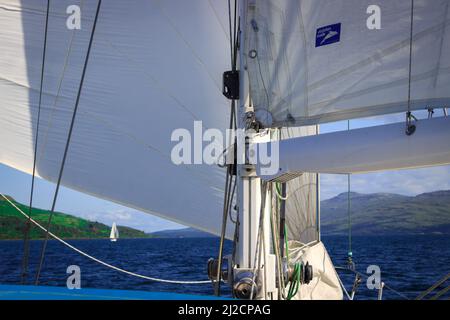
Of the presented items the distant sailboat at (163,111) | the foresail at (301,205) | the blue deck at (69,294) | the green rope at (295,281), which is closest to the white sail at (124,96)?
the distant sailboat at (163,111)

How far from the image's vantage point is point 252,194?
125 inches

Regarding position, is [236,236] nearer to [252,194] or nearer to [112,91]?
[252,194]

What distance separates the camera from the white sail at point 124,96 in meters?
4.06

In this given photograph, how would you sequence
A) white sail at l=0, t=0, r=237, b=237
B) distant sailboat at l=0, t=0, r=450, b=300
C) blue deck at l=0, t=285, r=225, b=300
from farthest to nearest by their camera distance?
1. white sail at l=0, t=0, r=237, b=237
2. distant sailboat at l=0, t=0, r=450, b=300
3. blue deck at l=0, t=285, r=225, b=300

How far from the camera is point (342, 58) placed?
9.61ft

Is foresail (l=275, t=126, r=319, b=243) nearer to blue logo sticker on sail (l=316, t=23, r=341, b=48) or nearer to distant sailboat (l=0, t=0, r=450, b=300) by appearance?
distant sailboat (l=0, t=0, r=450, b=300)

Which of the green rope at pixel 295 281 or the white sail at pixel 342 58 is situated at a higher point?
the white sail at pixel 342 58

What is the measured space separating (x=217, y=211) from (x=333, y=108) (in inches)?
58.2

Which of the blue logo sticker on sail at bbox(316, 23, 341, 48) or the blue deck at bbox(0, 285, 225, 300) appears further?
the blue logo sticker on sail at bbox(316, 23, 341, 48)

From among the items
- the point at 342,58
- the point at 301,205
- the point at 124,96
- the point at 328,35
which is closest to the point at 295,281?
the point at 301,205

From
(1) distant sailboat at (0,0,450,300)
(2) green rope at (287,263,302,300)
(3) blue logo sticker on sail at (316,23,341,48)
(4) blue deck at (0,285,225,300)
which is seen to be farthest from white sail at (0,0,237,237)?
(4) blue deck at (0,285,225,300)

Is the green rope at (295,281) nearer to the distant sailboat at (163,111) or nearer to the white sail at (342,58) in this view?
the distant sailboat at (163,111)

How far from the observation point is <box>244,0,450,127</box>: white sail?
8.84 ft

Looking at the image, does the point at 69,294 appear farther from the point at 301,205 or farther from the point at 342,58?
the point at 301,205
